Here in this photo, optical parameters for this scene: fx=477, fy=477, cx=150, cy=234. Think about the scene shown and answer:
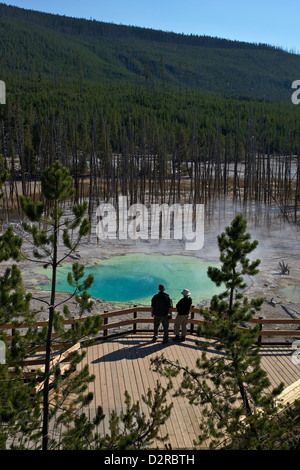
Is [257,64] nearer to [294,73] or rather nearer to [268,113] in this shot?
[294,73]

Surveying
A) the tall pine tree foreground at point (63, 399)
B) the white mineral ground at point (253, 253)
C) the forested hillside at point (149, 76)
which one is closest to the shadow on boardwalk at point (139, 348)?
the tall pine tree foreground at point (63, 399)

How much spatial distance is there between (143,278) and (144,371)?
11.4 metres

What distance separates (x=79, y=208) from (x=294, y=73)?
6092 inches

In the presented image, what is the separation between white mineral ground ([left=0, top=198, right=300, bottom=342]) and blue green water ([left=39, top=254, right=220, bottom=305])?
24.2 inches

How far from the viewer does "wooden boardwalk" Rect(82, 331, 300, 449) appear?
7434 millimetres

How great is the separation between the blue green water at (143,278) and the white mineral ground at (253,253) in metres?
0.62

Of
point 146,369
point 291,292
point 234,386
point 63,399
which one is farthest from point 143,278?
point 234,386

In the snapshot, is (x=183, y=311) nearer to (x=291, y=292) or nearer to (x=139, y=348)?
(x=139, y=348)

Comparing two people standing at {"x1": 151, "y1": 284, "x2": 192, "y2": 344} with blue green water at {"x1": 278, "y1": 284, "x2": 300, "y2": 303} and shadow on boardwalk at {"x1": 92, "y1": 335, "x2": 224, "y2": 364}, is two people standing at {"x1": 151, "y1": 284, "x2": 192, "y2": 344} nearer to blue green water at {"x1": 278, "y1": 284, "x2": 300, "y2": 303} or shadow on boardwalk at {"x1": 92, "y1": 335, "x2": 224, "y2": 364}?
shadow on boardwalk at {"x1": 92, "y1": 335, "x2": 224, "y2": 364}

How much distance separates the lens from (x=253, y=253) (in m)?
23.0

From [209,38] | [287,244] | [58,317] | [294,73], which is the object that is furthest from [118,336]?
Answer: [209,38]

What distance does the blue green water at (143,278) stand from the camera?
18.5 metres

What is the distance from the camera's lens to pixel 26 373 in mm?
8234

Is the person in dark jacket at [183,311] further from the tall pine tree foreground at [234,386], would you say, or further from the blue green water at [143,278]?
the blue green water at [143,278]
